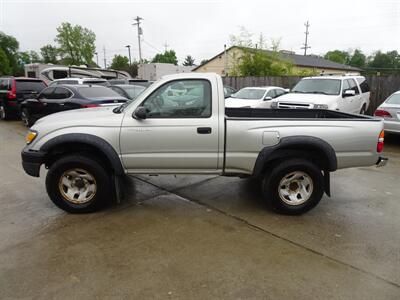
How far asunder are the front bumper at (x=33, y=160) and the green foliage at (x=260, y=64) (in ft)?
62.2

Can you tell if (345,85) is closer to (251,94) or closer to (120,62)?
(251,94)

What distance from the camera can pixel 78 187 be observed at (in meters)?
4.14

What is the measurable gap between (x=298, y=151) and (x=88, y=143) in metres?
2.71

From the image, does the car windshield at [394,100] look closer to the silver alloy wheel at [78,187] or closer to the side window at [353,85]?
the side window at [353,85]

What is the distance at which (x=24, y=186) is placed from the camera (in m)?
5.23

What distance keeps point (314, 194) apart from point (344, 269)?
1229 millimetres

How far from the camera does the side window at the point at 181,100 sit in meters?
3.87

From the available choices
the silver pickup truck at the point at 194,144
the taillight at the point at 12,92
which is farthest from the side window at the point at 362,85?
the taillight at the point at 12,92

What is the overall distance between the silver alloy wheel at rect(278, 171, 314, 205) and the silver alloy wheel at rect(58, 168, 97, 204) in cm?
253

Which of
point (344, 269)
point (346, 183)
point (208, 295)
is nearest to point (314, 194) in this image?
point (344, 269)

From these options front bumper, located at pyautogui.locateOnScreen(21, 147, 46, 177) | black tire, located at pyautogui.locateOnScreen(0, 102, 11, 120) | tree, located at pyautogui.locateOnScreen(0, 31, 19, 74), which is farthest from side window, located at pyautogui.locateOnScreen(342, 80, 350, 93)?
tree, located at pyautogui.locateOnScreen(0, 31, 19, 74)

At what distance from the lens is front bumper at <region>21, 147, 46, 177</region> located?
3.93 meters

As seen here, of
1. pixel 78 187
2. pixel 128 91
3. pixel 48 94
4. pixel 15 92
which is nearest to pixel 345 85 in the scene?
pixel 128 91

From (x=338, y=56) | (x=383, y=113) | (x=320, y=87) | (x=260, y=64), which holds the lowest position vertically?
(x=383, y=113)
